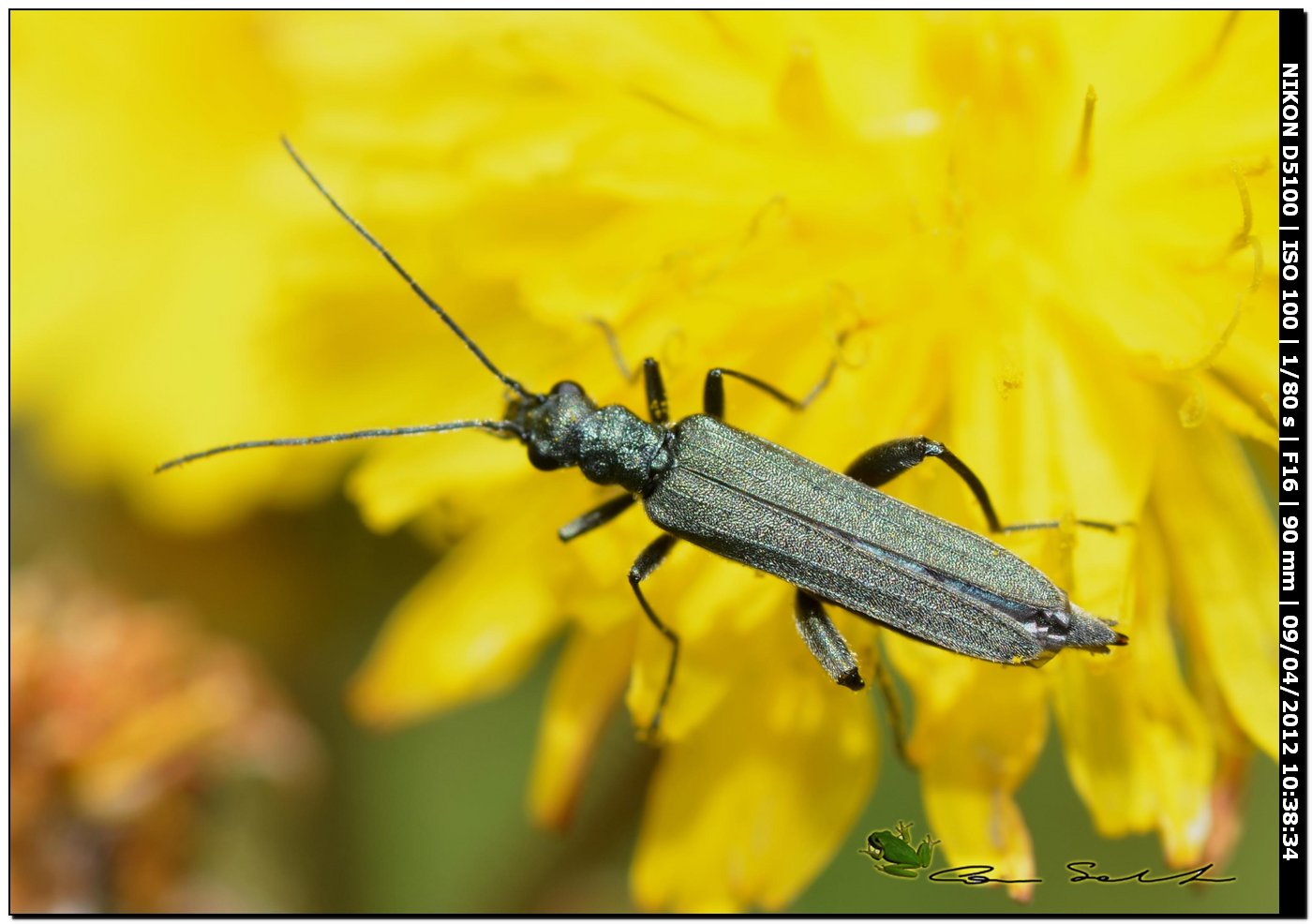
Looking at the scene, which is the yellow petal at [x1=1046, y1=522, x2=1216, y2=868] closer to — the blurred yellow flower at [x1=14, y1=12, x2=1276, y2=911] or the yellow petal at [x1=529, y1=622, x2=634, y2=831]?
the blurred yellow flower at [x1=14, y1=12, x2=1276, y2=911]

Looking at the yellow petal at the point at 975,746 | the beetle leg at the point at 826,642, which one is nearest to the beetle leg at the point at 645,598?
the beetle leg at the point at 826,642

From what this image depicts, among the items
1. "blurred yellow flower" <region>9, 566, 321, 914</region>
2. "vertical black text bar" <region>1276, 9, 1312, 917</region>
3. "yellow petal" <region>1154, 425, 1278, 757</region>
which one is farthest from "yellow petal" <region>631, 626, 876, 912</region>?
"blurred yellow flower" <region>9, 566, 321, 914</region>

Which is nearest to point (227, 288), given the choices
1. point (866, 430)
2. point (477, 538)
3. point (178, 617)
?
point (178, 617)

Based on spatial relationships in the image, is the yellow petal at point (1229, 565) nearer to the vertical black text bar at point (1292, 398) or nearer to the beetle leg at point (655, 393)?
the vertical black text bar at point (1292, 398)

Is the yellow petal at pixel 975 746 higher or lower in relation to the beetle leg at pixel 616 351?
lower

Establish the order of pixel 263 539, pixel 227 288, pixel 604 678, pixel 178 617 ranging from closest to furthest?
pixel 604 678, pixel 178 617, pixel 263 539, pixel 227 288

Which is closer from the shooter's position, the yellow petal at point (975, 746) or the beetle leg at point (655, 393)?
the yellow petal at point (975, 746)

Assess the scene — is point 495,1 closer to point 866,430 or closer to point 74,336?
point 866,430
